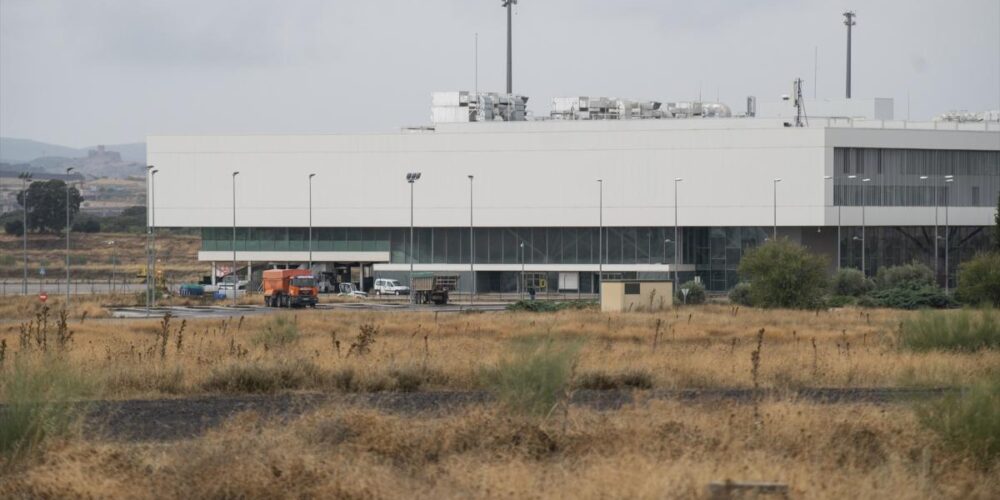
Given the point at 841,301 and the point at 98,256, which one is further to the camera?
the point at 98,256

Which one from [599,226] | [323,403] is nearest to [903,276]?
[599,226]

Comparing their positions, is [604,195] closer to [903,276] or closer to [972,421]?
[903,276]

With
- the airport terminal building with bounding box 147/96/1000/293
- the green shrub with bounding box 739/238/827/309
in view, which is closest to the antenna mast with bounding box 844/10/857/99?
the airport terminal building with bounding box 147/96/1000/293

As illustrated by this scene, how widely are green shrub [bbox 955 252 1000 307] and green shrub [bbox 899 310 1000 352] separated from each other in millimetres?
33681

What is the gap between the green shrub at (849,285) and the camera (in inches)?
3396

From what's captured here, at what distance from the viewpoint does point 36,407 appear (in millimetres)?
16391

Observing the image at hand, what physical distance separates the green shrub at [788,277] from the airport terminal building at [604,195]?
24.7 metres

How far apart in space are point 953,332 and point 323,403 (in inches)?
637

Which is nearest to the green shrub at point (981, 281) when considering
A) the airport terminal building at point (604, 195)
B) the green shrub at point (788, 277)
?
the green shrub at point (788, 277)

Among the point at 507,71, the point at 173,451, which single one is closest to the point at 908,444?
the point at 173,451

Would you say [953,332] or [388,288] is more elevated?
[953,332]

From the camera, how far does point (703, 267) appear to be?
10050 centimetres

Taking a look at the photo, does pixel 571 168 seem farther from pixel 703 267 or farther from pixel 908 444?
pixel 908 444

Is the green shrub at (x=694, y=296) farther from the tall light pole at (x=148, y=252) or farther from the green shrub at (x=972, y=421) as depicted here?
the green shrub at (x=972, y=421)
